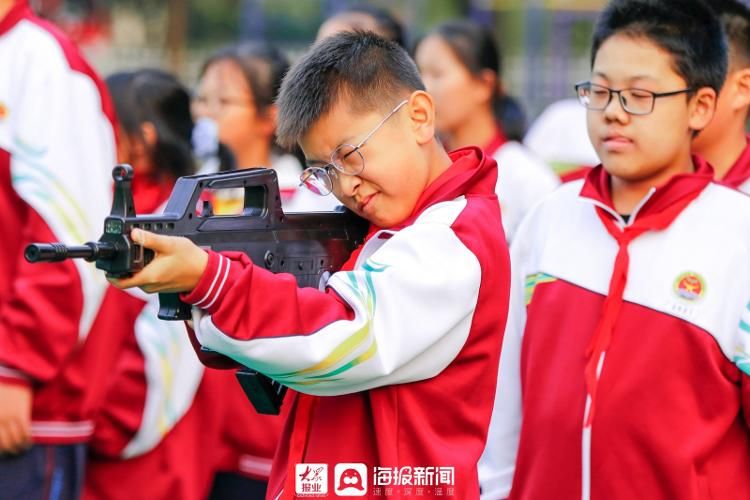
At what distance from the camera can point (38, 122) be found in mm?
3977

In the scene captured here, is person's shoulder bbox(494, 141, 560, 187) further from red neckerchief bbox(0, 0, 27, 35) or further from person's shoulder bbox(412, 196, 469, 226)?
person's shoulder bbox(412, 196, 469, 226)

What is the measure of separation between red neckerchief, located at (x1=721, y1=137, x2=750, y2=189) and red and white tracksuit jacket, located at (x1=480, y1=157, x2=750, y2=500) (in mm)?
389

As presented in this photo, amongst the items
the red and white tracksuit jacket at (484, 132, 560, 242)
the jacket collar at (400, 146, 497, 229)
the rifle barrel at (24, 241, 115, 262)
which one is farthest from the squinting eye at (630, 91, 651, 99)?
the red and white tracksuit jacket at (484, 132, 560, 242)

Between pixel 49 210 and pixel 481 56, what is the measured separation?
303 cm

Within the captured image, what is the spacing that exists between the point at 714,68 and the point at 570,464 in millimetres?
1143

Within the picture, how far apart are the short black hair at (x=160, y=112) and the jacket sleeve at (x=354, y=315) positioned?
8.00 ft

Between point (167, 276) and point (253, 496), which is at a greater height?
point (167, 276)

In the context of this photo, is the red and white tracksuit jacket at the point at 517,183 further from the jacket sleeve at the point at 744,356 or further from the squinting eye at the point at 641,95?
the jacket sleeve at the point at 744,356

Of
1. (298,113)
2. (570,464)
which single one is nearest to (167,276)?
(298,113)

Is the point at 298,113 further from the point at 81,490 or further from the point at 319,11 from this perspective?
the point at 319,11

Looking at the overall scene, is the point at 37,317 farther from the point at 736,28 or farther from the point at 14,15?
the point at 736,28

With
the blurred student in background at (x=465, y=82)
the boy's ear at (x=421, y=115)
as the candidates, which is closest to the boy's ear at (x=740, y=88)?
the boy's ear at (x=421, y=115)

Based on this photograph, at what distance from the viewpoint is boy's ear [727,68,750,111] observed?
3.91 meters

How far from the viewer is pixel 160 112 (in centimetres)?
522
